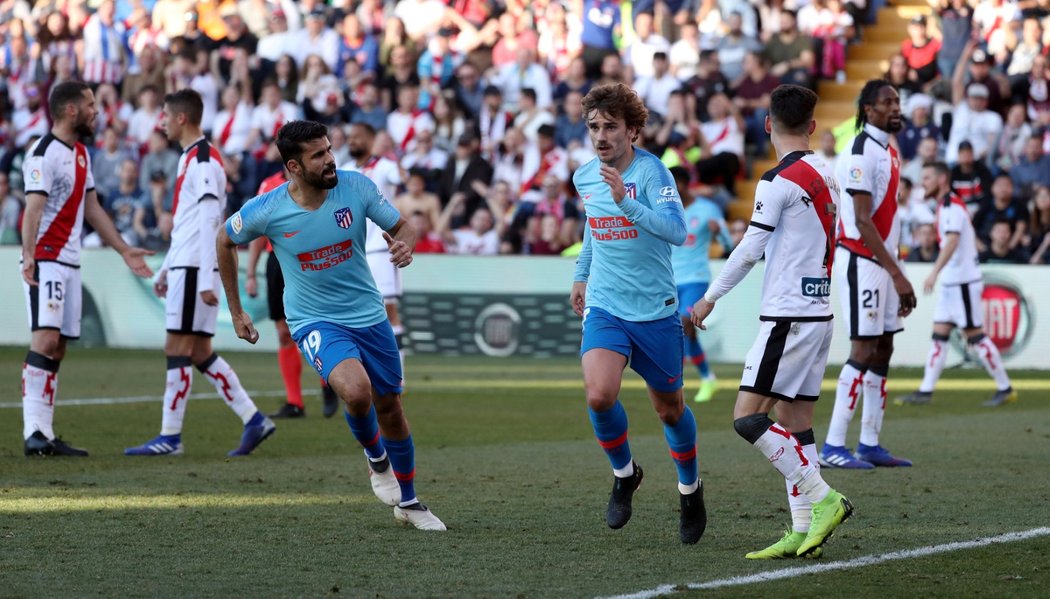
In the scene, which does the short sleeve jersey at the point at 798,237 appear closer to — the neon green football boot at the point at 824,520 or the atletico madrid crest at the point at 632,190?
the atletico madrid crest at the point at 632,190

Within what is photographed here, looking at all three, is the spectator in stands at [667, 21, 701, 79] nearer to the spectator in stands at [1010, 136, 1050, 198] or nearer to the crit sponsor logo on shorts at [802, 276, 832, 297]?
the spectator in stands at [1010, 136, 1050, 198]

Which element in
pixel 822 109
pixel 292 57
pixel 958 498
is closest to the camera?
pixel 958 498

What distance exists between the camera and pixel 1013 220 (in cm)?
2012

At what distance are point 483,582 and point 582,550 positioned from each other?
0.88 meters

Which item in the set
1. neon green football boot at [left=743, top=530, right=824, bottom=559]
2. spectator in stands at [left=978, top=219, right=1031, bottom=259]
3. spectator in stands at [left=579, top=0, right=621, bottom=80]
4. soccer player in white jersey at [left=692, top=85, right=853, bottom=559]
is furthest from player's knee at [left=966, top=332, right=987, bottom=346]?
spectator in stands at [left=579, top=0, right=621, bottom=80]

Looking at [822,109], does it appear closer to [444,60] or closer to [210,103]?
[444,60]

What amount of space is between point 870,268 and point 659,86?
14.2 metres

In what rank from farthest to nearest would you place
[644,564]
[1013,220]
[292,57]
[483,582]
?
[292,57] < [1013,220] < [644,564] < [483,582]

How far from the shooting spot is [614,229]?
7.63 m

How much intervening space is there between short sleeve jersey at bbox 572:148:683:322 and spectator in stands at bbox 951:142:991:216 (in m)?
13.7

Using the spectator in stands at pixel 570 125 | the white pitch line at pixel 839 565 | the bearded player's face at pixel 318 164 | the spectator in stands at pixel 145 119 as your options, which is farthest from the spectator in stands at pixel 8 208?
the white pitch line at pixel 839 565

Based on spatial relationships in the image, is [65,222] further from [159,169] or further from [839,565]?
[159,169]

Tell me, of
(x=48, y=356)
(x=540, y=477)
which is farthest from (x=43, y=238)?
(x=540, y=477)

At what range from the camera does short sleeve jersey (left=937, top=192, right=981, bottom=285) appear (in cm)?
1516
